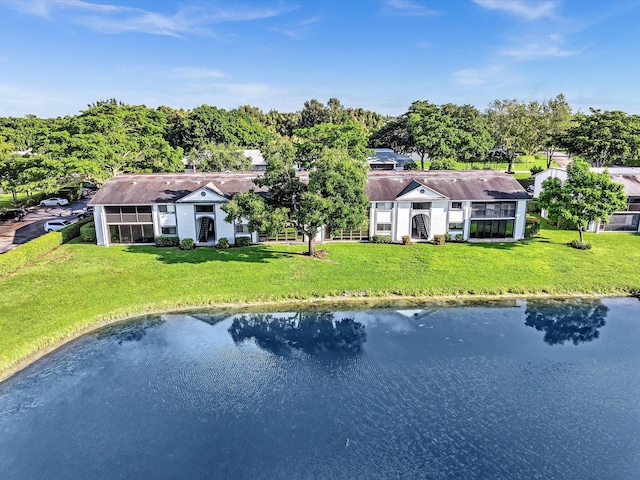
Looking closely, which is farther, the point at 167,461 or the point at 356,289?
the point at 356,289

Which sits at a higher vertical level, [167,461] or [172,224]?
[172,224]

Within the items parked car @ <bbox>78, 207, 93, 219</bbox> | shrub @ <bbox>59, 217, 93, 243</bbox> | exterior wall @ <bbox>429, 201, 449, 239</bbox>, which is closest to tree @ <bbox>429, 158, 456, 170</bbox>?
exterior wall @ <bbox>429, 201, 449, 239</bbox>

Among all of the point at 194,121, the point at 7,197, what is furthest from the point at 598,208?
the point at 7,197

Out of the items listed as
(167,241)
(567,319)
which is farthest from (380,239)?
(167,241)

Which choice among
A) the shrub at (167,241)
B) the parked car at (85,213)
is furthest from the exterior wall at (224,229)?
the parked car at (85,213)

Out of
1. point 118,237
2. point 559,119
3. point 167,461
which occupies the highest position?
point 559,119

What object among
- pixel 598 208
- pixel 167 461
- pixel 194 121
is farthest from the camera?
pixel 194 121

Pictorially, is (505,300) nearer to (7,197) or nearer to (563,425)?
(563,425)
